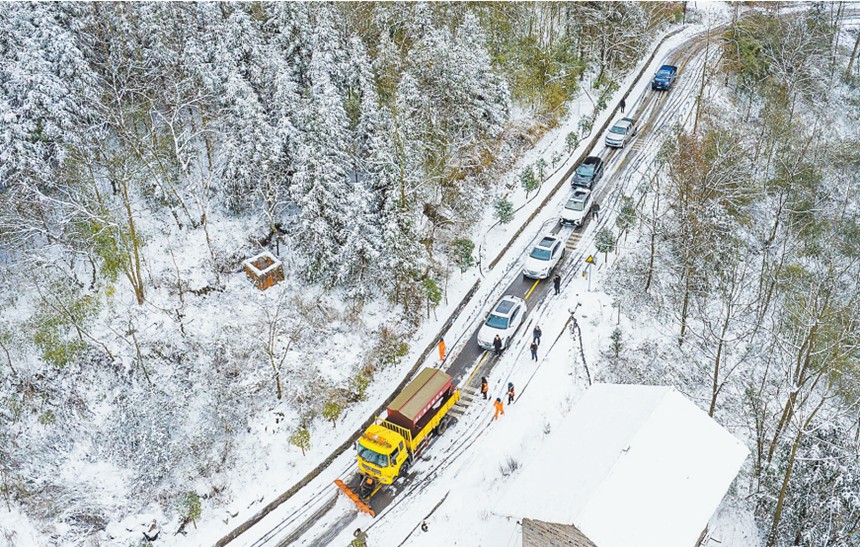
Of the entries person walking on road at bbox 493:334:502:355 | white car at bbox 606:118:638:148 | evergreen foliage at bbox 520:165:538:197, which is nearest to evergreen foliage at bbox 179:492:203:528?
person walking on road at bbox 493:334:502:355

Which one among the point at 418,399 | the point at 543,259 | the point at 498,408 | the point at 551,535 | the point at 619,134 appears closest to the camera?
the point at 551,535

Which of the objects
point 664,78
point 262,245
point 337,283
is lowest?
point 337,283

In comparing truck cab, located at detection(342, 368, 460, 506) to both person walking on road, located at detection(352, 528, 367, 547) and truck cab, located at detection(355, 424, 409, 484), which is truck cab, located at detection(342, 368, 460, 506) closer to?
truck cab, located at detection(355, 424, 409, 484)

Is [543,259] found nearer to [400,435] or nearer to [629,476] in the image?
[400,435]

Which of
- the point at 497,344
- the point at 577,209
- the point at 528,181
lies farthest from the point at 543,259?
the point at 528,181

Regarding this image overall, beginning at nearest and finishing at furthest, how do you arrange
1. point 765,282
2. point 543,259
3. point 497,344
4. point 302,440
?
point 302,440 → point 497,344 → point 543,259 → point 765,282

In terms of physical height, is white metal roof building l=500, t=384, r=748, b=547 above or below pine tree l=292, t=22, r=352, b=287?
below

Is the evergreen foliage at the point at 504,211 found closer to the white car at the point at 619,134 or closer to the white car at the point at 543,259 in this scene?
the white car at the point at 543,259
